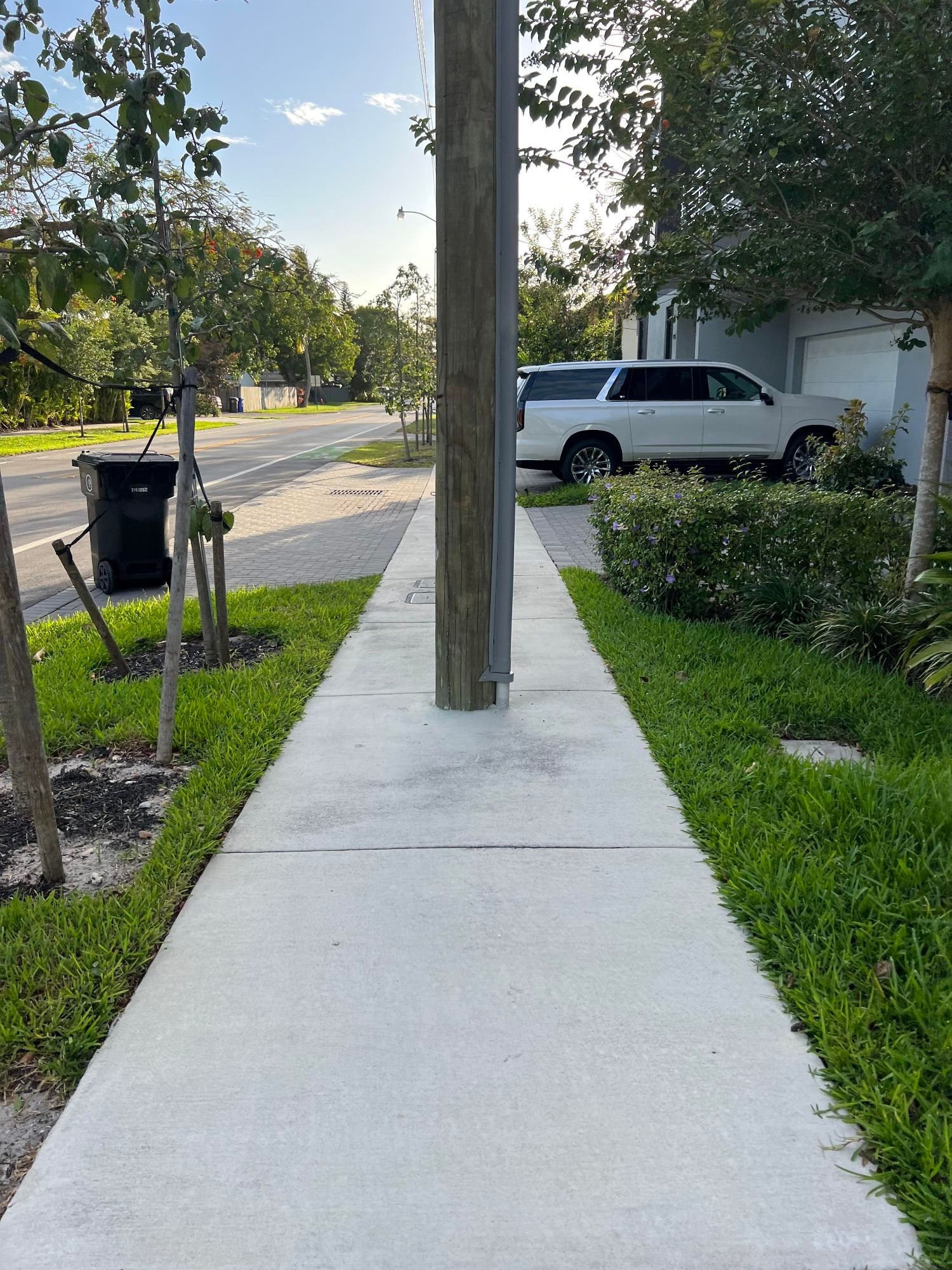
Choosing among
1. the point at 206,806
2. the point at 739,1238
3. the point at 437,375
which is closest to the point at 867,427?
the point at 437,375

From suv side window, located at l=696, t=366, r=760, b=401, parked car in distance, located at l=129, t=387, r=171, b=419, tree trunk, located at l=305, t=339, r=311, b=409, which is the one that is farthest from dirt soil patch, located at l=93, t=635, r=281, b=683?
tree trunk, located at l=305, t=339, r=311, b=409

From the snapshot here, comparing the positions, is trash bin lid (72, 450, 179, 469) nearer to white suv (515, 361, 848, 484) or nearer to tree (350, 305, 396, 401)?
white suv (515, 361, 848, 484)

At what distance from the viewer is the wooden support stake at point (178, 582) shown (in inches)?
168

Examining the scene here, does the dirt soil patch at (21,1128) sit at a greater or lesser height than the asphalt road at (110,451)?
lesser

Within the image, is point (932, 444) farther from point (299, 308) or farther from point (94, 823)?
point (94, 823)

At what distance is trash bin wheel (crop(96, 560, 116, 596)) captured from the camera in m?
8.30

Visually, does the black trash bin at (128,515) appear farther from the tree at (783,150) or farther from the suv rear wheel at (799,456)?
the suv rear wheel at (799,456)

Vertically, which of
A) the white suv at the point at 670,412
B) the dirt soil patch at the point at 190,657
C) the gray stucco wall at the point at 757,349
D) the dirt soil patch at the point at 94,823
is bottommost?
the dirt soil patch at the point at 94,823

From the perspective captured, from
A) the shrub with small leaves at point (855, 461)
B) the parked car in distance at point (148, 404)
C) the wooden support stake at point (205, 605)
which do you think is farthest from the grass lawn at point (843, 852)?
the shrub with small leaves at point (855, 461)

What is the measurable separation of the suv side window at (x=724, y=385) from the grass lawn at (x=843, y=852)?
8991 millimetres

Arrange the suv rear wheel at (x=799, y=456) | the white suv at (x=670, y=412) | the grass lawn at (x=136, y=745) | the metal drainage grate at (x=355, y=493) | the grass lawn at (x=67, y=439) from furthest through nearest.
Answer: the grass lawn at (x=67, y=439) → the metal drainage grate at (x=355, y=493) → the white suv at (x=670, y=412) → the suv rear wheel at (x=799, y=456) → the grass lawn at (x=136, y=745)

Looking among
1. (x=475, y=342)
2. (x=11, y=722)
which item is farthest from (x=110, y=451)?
(x=11, y=722)

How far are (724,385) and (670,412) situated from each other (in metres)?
0.91

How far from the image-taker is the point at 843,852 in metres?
3.29
